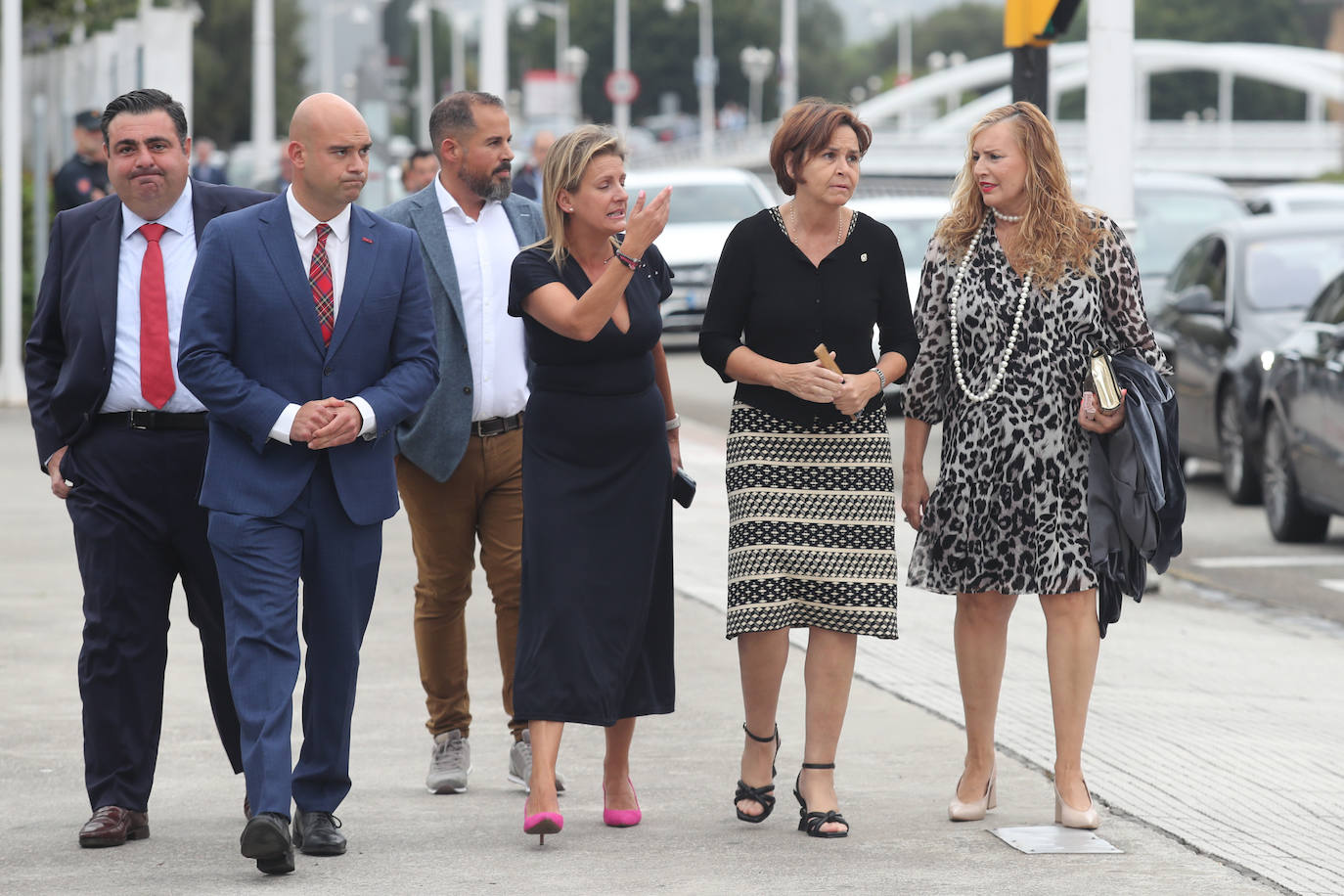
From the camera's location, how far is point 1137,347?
6.10 meters

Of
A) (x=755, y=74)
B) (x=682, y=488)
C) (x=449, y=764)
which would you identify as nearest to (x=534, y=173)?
(x=449, y=764)

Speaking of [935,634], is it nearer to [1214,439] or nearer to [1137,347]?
[1137,347]

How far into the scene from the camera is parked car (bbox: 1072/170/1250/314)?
19750mm

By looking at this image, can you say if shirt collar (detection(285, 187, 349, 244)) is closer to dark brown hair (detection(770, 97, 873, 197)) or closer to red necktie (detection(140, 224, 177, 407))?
red necktie (detection(140, 224, 177, 407))

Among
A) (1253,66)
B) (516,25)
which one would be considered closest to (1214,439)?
(1253,66)

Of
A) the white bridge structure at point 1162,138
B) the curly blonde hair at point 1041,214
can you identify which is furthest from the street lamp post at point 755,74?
the curly blonde hair at point 1041,214

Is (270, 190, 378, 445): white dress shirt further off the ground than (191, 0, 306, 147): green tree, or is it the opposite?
(191, 0, 306, 147): green tree

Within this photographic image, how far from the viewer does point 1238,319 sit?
14.0 meters

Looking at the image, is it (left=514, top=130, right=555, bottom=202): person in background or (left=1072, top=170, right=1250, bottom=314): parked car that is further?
(left=1072, top=170, right=1250, bottom=314): parked car

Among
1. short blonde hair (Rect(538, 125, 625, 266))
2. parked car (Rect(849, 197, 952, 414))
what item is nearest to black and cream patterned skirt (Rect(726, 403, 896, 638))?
short blonde hair (Rect(538, 125, 625, 266))

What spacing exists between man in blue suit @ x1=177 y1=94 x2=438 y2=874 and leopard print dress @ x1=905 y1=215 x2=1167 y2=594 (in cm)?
144

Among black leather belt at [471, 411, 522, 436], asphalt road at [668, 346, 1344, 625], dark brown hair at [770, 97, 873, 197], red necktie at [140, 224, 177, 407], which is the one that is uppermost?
dark brown hair at [770, 97, 873, 197]

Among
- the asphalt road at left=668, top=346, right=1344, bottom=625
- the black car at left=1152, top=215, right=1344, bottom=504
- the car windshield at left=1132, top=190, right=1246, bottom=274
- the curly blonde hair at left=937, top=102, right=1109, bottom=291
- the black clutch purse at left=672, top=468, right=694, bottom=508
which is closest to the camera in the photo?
the curly blonde hair at left=937, top=102, right=1109, bottom=291

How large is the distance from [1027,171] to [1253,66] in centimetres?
9548
